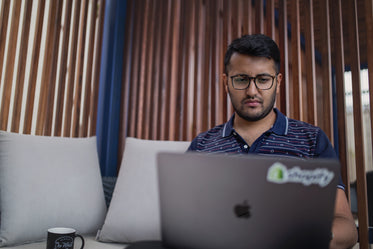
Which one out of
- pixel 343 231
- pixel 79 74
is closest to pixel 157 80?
pixel 79 74

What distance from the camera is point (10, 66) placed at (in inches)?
67.0

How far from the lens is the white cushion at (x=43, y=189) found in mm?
1400

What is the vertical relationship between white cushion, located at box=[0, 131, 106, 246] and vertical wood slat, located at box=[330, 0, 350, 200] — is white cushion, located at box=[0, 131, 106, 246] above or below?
below

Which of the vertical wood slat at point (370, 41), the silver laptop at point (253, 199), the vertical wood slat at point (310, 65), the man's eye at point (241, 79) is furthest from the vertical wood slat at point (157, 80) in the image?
the silver laptop at point (253, 199)

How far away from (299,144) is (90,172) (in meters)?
1.13

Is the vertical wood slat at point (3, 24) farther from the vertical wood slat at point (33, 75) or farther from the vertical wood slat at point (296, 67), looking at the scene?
the vertical wood slat at point (296, 67)

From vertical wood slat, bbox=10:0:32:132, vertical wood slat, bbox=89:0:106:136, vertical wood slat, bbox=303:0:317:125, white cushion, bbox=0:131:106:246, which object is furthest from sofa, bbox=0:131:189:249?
vertical wood slat, bbox=303:0:317:125

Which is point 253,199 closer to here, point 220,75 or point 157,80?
point 220,75

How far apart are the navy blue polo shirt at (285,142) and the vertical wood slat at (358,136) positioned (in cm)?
31

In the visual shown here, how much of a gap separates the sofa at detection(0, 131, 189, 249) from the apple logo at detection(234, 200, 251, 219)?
0.98 metres

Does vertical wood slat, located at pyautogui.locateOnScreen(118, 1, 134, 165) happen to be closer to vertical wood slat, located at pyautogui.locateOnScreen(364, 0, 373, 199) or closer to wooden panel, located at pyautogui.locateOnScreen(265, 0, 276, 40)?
wooden panel, located at pyautogui.locateOnScreen(265, 0, 276, 40)

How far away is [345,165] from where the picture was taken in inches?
64.2

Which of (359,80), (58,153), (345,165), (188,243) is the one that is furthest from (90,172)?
(359,80)

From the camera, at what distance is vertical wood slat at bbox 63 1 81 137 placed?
2084 millimetres
